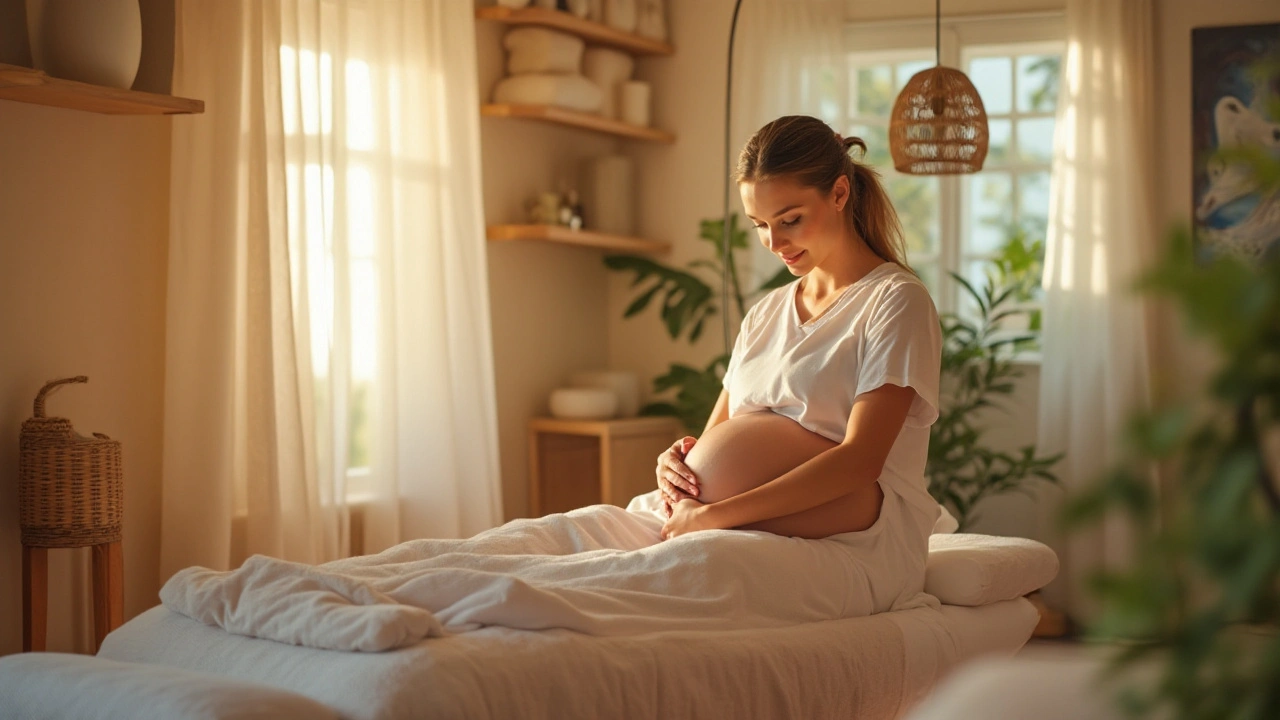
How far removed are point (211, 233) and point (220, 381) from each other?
369mm

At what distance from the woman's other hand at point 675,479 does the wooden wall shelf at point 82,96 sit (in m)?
1.44

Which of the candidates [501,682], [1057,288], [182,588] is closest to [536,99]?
[1057,288]

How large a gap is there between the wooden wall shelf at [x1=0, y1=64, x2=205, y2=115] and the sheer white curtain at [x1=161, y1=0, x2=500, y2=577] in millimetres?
189

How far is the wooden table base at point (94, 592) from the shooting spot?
2.68 meters

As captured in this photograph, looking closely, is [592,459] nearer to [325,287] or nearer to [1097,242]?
[325,287]

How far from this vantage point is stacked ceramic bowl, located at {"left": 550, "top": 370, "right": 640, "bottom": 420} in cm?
434

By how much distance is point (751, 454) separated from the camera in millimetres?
2145

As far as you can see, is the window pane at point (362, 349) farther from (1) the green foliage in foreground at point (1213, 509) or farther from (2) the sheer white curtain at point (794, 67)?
(1) the green foliage in foreground at point (1213, 509)

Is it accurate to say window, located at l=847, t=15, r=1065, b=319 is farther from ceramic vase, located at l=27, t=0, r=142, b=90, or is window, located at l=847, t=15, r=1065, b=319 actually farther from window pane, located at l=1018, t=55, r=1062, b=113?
ceramic vase, located at l=27, t=0, r=142, b=90

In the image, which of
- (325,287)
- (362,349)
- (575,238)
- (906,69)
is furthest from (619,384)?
(906,69)

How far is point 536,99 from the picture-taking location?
420 centimetres

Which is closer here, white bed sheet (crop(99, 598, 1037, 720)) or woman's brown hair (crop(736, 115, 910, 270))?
white bed sheet (crop(99, 598, 1037, 720))

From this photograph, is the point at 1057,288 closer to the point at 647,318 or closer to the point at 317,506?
the point at 647,318

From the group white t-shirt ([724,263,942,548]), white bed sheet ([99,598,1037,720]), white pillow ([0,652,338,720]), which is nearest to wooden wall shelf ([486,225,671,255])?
white t-shirt ([724,263,942,548])
